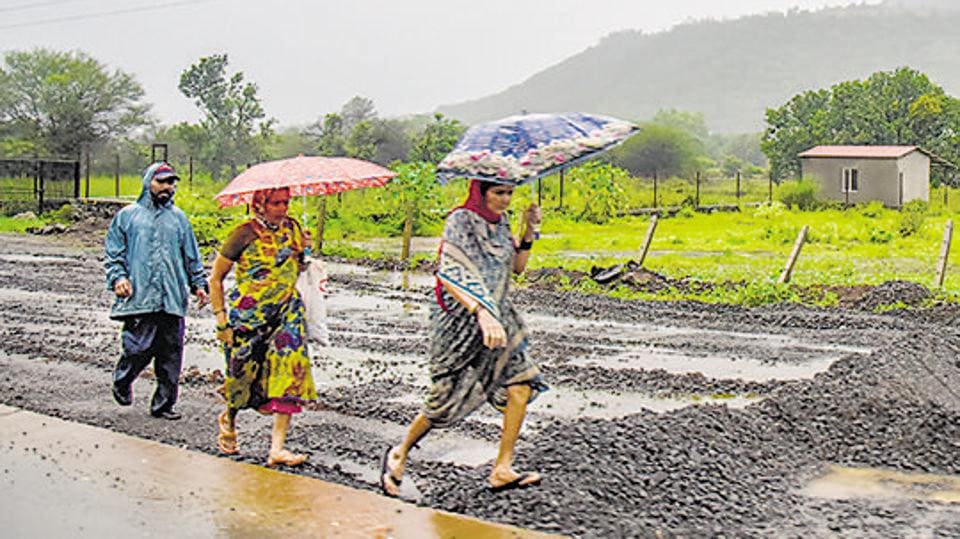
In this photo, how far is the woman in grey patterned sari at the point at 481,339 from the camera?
569 centimetres

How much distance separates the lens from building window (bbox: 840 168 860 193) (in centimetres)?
4969

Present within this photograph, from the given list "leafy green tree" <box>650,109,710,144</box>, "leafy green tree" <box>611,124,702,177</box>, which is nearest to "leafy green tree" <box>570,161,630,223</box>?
"leafy green tree" <box>611,124,702,177</box>

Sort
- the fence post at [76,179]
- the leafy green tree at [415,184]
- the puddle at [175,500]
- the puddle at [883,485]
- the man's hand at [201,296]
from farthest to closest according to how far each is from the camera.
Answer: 1. the fence post at [76,179]
2. the leafy green tree at [415,184]
3. the man's hand at [201,296]
4. the puddle at [883,485]
5. the puddle at [175,500]

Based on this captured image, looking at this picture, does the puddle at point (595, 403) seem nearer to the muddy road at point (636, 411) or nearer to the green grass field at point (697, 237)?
the muddy road at point (636, 411)

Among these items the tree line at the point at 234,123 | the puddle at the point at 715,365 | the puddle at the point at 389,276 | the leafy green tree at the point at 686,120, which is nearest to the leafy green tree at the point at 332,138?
the tree line at the point at 234,123

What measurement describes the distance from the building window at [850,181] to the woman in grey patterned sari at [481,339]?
153 ft

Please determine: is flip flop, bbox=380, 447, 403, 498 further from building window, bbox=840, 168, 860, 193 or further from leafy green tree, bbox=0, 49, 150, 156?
leafy green tree, bbox=0, 49, 150, 156

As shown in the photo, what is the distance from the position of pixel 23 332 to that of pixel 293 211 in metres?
13.8

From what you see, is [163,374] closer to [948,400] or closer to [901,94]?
[948,400]

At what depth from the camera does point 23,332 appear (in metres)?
12.3

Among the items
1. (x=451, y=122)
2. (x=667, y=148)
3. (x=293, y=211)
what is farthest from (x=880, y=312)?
(x=667, y=148)

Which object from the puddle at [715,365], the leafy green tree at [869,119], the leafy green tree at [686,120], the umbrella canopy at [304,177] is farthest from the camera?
the leafy green tree at [686,120]

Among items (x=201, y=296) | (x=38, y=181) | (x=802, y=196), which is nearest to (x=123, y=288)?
(x=201, y=296)

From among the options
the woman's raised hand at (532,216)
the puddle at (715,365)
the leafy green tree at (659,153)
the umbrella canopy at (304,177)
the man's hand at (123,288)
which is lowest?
the puddle at (715,365)
